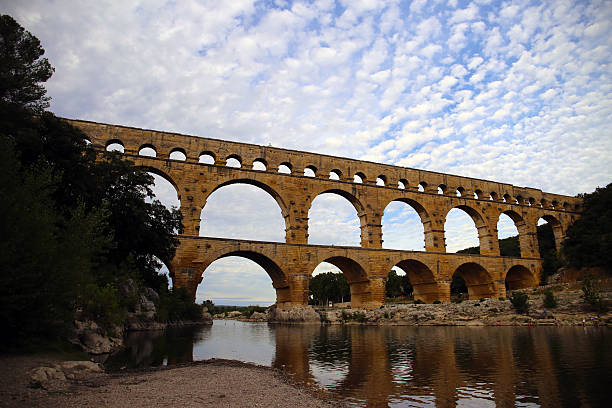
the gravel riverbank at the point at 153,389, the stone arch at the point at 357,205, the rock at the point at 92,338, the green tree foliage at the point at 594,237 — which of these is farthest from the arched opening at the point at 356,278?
the gravel riverbank at the point at 153,389

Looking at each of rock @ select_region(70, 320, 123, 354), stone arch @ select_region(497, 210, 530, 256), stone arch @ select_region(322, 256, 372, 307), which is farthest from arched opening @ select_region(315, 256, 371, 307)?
stone arch @ select_region(497, 210, 530, 256)

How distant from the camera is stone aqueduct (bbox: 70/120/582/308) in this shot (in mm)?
24453

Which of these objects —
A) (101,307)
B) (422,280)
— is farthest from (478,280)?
(101,307)

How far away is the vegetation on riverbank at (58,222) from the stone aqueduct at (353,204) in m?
3.19

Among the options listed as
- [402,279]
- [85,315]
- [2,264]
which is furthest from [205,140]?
[402,279]

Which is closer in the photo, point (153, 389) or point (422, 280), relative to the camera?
point (153, 389)

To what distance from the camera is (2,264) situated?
6926 mm

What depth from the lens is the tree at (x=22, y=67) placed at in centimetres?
1457

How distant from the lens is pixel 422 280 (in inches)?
1244

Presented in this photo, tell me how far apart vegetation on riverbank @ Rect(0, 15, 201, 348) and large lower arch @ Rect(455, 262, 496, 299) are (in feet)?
72.9

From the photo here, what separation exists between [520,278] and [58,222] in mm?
36651

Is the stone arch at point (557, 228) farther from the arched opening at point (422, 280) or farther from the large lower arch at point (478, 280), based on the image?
the arched opening at point (422, 280)

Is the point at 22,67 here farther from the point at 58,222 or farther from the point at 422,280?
the point at 422,280

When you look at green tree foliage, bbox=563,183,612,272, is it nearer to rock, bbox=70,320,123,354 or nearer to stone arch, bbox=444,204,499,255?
stone arch, bbox=444,204,499,255
